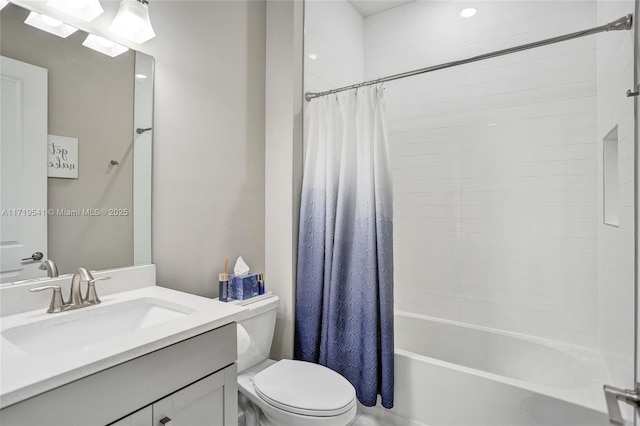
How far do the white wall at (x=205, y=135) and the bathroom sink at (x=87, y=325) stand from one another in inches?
12.8

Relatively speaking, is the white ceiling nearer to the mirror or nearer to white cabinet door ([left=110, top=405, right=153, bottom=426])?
the mirror

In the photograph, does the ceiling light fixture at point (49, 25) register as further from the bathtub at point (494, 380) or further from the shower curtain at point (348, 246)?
the bathtub at point (494, 380)

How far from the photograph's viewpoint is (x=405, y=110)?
2688mm

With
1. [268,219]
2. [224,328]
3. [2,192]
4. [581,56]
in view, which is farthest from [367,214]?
[581,56]

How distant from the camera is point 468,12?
2.45 meters

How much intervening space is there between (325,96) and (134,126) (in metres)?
1.05

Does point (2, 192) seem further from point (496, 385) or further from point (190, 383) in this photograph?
point (496, 385)

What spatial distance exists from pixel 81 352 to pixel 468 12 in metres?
2.88

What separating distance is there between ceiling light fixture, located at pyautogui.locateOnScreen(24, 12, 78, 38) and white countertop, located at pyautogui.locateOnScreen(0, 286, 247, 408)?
957 mm

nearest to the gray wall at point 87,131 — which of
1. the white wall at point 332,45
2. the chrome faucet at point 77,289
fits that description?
the chrome faucet at point 77,289

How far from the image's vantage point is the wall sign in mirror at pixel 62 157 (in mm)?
1209

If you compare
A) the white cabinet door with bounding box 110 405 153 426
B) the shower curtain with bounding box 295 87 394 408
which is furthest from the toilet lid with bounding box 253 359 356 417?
the white cabinet door with bounding box 110 405 153 426

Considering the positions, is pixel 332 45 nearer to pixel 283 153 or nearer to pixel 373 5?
pixel 373 5

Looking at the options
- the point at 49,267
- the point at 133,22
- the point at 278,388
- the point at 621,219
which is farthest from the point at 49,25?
the point at 621,219
